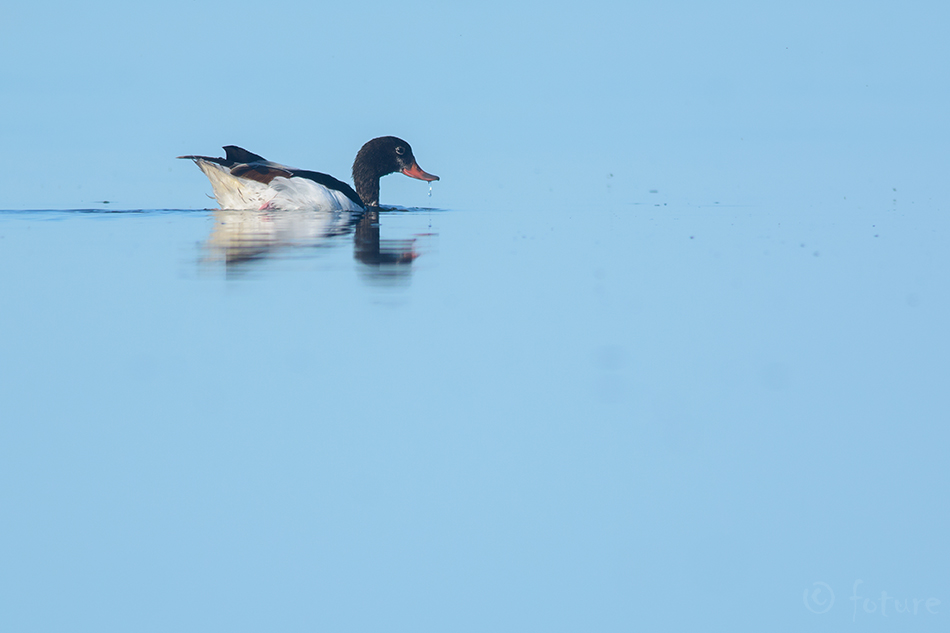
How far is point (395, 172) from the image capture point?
18.1 m

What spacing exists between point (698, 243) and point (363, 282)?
456 cm

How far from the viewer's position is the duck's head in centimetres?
1762

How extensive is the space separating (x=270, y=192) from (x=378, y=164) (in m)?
2.63

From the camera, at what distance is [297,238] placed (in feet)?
39.0

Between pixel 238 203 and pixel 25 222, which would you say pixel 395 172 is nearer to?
pixel 238 203

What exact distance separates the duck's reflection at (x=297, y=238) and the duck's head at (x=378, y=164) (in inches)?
48.9

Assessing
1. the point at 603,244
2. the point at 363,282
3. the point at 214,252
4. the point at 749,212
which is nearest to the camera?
the point at 363,282

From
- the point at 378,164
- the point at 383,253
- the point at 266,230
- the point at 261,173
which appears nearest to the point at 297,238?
the point at 266,230

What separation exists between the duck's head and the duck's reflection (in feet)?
4.08

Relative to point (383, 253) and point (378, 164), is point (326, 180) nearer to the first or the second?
point (378, 164)

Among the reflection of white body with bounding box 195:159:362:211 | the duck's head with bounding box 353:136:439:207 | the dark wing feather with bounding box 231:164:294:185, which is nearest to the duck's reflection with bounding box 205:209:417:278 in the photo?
the reflection of white body with bounding box 195:159:362:211

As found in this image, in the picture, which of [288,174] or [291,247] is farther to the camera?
[288,174]

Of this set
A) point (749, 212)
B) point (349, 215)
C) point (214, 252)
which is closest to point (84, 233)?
point (214, 252)

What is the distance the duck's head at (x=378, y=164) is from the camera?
57.8 ft
